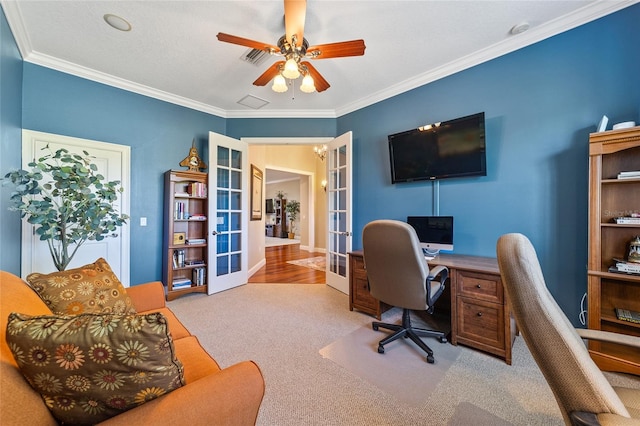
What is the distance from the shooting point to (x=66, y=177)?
204cm

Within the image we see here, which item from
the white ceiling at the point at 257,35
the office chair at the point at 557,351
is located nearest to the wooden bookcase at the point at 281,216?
the white ceiling at the point at 257,35

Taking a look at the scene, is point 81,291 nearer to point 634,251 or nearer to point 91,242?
point 91,242

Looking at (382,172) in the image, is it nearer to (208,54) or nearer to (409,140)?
(409,140)

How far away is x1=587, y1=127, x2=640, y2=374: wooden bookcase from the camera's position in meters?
1.75

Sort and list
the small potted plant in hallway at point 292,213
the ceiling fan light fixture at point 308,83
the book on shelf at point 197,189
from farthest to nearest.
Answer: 1. the small potted plant in hallway at point 292,213
2. the book on shelf at point 197,189
3. the ceiling fan light fixture at point 308,83

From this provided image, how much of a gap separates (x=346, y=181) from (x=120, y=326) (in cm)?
312

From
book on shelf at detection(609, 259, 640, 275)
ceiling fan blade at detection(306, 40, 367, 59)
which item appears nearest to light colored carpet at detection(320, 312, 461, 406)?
book on shelf at detection(609, 259, 640, 275)

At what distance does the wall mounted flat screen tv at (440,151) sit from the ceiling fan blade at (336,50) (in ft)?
4.35

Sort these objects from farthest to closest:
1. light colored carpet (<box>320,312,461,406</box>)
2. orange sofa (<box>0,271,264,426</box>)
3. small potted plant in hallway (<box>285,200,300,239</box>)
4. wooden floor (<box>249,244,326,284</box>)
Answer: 1. small potted plant in hallway (<box>285,200,300,239</box>)
2. wooden floor (<box>249,244,326,284</box>)
3. light colored carpet (<box>320,312,461,406</box>)
4. orange sofa (<box>0,271,264,426</box>)

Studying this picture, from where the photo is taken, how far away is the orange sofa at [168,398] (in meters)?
0.64

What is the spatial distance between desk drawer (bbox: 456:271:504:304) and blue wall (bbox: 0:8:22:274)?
3834 mm

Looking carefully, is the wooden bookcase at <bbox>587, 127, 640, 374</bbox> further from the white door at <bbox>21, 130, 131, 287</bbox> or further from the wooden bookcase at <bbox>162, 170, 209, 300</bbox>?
the white door at <bbox>21, 130, 131, 287</bbox>

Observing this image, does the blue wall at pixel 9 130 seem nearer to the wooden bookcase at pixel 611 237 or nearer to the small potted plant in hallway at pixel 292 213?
the wooden bookcase at pixel 611 237

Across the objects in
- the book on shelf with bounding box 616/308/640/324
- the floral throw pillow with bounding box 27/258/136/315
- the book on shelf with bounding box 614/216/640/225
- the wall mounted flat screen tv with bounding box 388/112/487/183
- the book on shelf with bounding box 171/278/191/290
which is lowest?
the book on shelf with bounding box 171/278/191/290
